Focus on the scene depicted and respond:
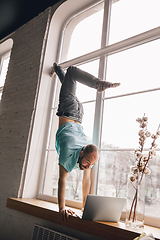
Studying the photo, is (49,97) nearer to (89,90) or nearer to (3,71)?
(89,90)

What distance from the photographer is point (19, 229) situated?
7.86 ft

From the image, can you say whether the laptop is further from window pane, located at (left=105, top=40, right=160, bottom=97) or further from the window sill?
window pane, located at (left=105, top=40, right=160, bottom=97)

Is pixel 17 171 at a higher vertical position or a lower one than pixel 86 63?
lower

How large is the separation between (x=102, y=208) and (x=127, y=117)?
884mm

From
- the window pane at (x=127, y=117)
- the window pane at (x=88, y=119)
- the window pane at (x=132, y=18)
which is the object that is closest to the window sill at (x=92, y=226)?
the window pane at (x=127, y=117)

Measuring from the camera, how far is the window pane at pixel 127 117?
1899 millimetres

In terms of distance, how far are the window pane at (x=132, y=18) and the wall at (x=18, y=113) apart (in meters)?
1.05

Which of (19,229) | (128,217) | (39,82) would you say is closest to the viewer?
(128,217)

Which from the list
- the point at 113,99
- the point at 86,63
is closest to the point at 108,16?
the point at 86,63

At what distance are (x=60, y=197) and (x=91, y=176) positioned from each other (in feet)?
1.42

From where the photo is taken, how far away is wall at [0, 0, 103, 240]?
251 cm

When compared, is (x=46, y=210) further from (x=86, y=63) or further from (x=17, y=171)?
(x=86, y=63)

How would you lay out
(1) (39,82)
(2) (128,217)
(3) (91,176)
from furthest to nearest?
(1) (39,82) < (3) (91,176) < (2) (128,217)

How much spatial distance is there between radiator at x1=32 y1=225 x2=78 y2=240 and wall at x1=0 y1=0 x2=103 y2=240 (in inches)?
2.3
